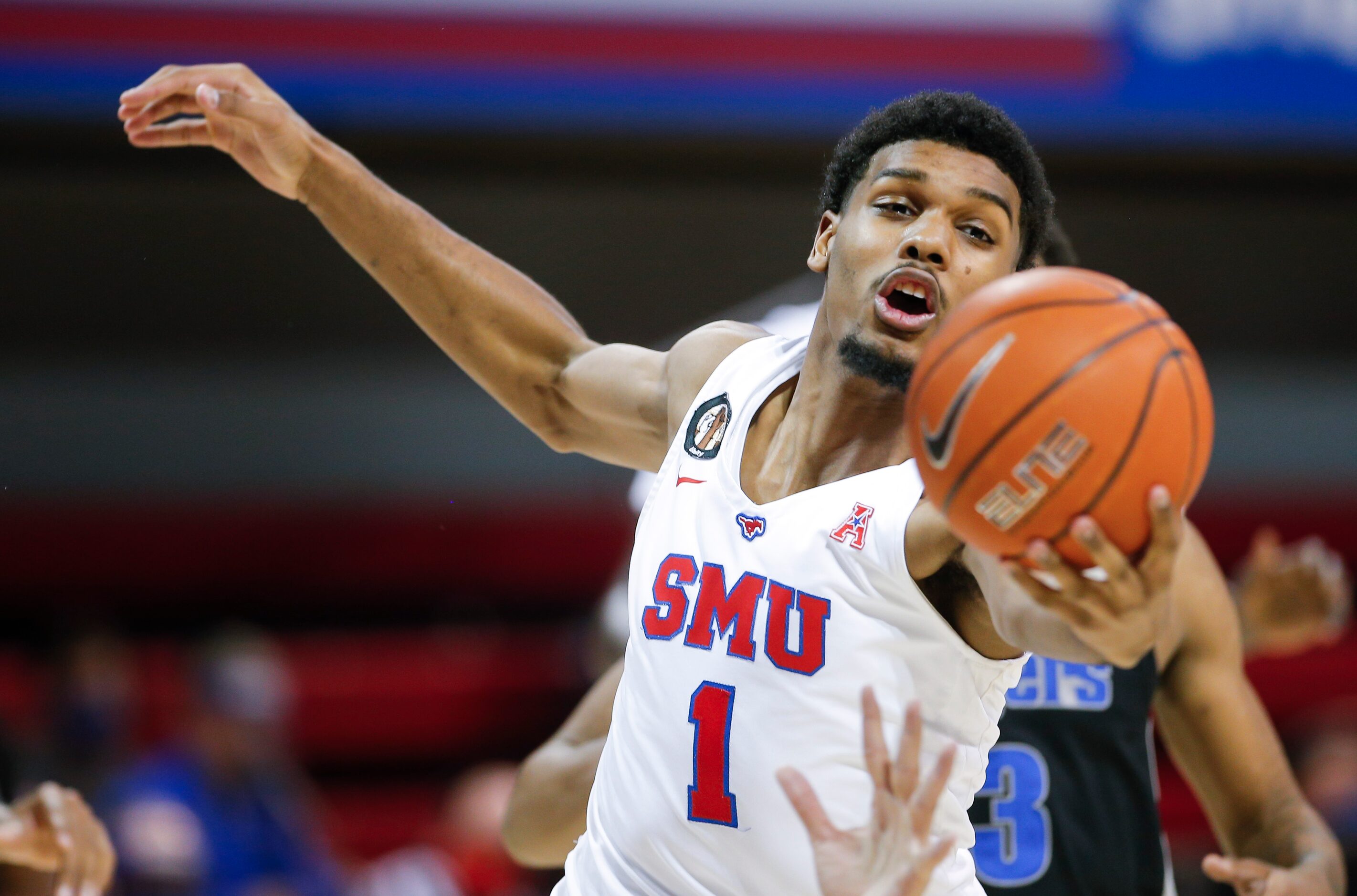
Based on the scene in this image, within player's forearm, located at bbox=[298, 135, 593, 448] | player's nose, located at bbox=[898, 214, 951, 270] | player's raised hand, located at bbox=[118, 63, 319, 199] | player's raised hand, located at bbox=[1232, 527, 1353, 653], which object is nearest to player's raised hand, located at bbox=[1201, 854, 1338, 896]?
player's raised hand, located at bbox=[1232, 527, 1353, 653]

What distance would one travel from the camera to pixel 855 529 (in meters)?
2.37

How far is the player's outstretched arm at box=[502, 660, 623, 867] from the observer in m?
3.33

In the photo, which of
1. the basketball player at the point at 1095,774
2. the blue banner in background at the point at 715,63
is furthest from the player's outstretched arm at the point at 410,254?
the blue banner in background at the point at 715,63

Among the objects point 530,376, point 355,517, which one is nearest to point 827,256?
point 530,376

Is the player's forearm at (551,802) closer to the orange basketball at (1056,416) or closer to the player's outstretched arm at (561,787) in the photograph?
the player's outstretched arm at (561,787)

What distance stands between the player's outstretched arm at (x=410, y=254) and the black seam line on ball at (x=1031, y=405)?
1.32 metres

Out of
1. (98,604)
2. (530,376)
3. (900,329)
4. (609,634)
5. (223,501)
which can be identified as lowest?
(98,604)

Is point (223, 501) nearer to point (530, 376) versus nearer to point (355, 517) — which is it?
point (355, 517)

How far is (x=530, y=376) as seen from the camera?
10.9ft

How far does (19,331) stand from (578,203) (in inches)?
119

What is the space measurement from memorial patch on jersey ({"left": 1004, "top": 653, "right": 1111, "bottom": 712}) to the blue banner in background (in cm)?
458

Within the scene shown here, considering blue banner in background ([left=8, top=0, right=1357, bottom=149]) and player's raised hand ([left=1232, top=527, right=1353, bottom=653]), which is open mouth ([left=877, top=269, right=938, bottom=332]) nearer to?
player's raised hand ([left=1232, top=527, right=1353, bottom=653])

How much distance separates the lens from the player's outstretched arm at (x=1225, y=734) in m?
3.27

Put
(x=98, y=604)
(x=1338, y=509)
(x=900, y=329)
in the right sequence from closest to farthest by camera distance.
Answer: (x=900, y=329)
(x=98, y=604)
(x=1338, y=509)
